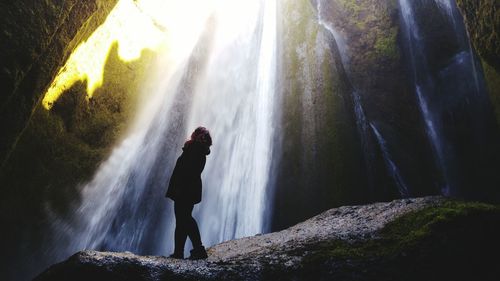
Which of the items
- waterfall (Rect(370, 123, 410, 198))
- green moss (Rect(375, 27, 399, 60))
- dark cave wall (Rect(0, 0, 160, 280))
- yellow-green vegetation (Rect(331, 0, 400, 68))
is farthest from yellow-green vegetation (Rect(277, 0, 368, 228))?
dark cave wall (Rect(0, 0, 160, 280))

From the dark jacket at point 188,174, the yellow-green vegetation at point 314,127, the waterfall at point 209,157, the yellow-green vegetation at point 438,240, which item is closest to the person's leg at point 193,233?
the dark jacket at point 188,174

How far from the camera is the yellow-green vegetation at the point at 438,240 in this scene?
260cm

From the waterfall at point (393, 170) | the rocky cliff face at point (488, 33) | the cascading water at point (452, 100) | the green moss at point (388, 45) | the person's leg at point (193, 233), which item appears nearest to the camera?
the person's leg at point (193, 233)

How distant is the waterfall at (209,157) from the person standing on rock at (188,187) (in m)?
5.02

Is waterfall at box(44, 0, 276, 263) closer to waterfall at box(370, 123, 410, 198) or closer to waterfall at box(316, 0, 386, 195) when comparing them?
waterfall at box(316, 0, 386, 195)

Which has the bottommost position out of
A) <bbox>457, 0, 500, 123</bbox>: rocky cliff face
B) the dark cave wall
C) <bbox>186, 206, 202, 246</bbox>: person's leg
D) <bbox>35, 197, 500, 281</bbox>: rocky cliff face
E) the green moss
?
<bbox>35, 197, 500, 281</bbox>: rocky cliff face

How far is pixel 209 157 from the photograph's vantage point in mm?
13188

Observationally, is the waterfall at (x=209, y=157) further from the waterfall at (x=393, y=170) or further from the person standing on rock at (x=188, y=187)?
the person standing on rock at (x=188, y=187)

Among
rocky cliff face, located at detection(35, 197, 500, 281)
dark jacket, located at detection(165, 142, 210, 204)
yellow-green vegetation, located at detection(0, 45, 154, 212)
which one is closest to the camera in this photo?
rocky cliff face, located at detection(35, 197, 500, 281)

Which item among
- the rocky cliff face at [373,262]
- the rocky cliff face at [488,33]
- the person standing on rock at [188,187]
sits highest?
the rocky cliff face at [488,33]

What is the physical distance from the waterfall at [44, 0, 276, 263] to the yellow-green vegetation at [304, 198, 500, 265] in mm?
7205

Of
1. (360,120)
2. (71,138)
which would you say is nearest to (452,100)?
(360,120)

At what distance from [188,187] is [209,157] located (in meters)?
8.98

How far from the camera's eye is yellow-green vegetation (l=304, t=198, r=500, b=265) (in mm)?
2596
